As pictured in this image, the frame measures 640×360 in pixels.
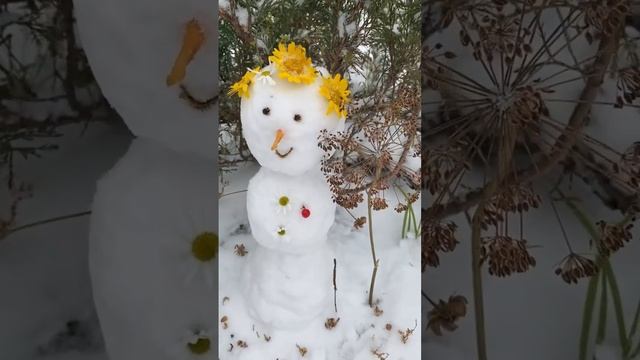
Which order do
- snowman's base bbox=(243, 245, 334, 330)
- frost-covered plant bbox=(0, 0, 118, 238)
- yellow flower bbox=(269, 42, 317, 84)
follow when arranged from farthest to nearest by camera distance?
snowman's base bbox=(243, 245, 334, 330)
yellow flower bbox=(269, 42, 317, 84)
frost-covered plant bbox=(0, 0, 118, 238)

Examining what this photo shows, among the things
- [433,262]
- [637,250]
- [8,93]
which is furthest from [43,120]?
[637,250]

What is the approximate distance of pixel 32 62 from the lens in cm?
42

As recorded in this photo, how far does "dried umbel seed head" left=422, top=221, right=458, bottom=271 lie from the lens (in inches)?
18.2

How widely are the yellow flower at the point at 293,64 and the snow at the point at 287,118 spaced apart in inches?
0.4

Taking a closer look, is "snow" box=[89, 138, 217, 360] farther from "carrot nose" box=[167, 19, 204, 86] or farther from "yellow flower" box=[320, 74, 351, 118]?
"yellow flower" box=[320, 74, 351, 118]

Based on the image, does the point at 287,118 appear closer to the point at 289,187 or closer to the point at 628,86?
the point at 289,187

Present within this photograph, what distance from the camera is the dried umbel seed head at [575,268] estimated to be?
0.44 m

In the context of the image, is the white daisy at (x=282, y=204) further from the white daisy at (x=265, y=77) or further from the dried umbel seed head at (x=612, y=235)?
the dried umbel seed head at (x=612, y=235)

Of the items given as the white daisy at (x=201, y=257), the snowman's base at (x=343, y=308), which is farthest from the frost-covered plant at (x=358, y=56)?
the white daisy at (x=201, y=257)

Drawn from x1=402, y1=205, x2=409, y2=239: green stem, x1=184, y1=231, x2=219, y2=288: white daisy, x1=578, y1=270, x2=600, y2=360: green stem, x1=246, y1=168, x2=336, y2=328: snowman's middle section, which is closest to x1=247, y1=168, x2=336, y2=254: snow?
x1=246, y1=168, x2=336, y2=328: snowman's middle section

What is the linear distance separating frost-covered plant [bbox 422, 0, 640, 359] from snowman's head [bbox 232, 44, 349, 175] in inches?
18.2

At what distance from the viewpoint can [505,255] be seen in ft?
1.48

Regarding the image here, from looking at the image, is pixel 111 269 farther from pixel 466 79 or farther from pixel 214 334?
pixel 466 79

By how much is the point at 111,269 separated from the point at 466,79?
12.6 inches
